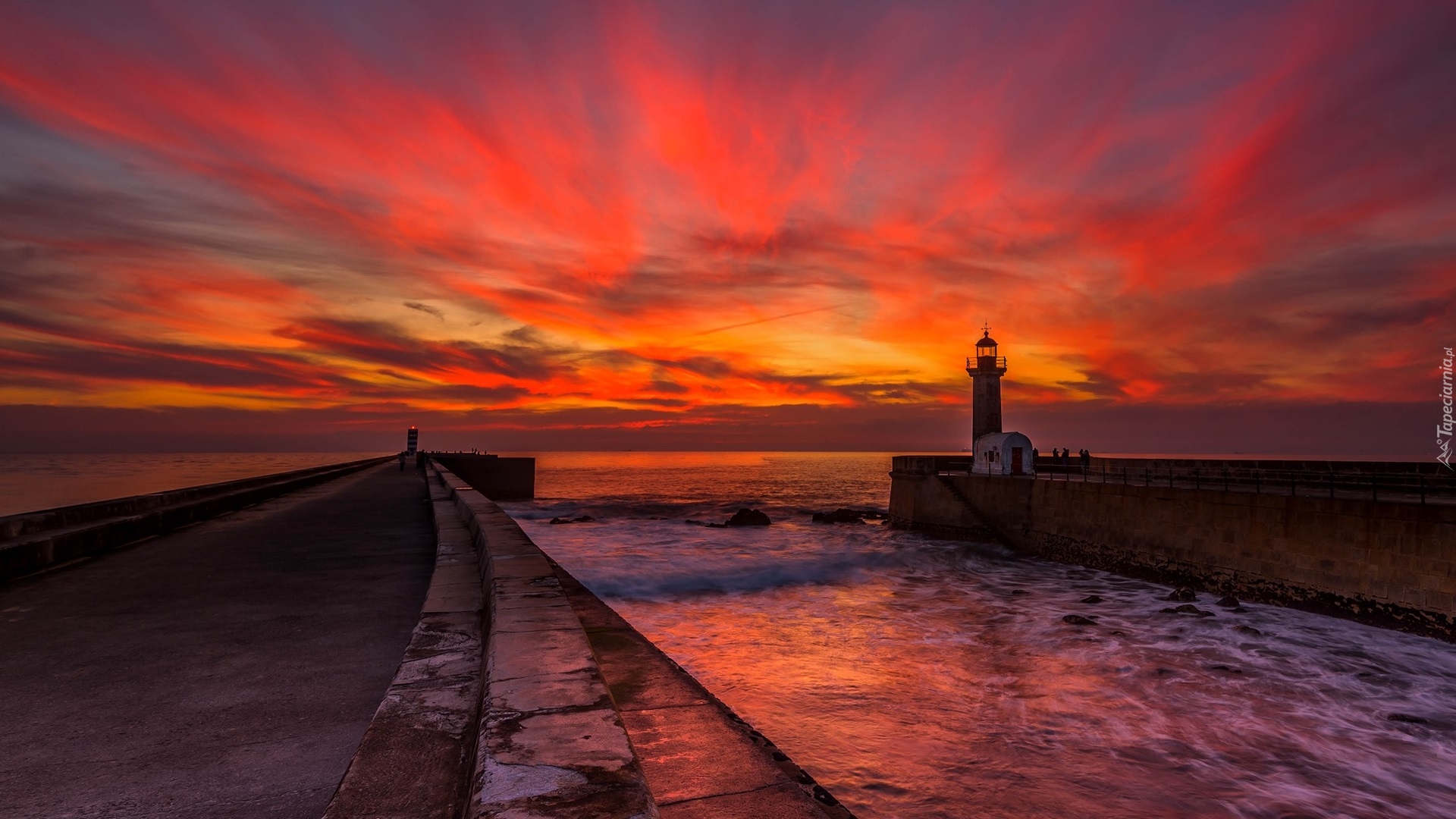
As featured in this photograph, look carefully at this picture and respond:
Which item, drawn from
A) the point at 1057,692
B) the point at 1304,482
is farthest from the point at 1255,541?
the point at 1057,692

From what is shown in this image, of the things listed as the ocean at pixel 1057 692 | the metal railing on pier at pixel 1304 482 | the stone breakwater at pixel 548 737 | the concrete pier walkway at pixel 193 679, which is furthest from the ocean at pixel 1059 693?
the concrete pier walkway at pixel 193 679

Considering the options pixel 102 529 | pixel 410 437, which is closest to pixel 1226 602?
pixel 102 529

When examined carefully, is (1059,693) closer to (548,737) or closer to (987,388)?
(548,737)

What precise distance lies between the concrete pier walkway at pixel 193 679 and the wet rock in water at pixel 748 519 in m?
32.8

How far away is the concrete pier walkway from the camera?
9.21 feet

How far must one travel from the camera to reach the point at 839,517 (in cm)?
4284

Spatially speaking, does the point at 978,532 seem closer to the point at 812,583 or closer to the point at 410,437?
the point at 812,583

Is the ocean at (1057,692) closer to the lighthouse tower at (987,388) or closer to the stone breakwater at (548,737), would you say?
the stone breakwater at (548,737)

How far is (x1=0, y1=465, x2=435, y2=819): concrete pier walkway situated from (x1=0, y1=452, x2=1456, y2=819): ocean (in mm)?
5363

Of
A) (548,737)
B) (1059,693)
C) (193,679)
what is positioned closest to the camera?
(548,737)

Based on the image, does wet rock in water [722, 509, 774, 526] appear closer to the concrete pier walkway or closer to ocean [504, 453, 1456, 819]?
ocean [504, 453, 1456, 819]

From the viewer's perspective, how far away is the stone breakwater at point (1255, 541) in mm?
14344

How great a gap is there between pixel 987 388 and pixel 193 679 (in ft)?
129

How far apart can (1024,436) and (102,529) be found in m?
34.5
